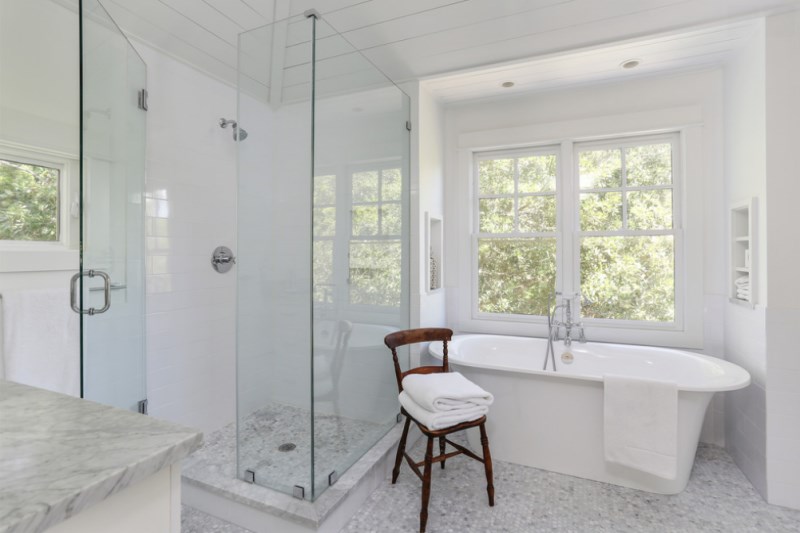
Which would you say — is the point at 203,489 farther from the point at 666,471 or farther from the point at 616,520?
the point at 666,471

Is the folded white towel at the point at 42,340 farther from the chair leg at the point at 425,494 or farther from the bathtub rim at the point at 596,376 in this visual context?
the bathtub rim at the point at 596,376

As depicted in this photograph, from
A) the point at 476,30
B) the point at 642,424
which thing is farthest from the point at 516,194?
the point at 642,424

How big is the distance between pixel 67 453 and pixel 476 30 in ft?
8.35

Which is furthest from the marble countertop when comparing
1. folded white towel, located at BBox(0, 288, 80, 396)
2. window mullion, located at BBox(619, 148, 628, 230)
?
window mullion, located at BBox(619, 148, 628, 230)

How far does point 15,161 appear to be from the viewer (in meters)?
1.69

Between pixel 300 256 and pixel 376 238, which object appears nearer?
pixel 300 256

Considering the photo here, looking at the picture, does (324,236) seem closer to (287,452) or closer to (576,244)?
(287,452)

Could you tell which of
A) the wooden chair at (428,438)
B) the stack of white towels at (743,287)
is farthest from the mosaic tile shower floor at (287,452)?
the stack of white towels at (743,287)

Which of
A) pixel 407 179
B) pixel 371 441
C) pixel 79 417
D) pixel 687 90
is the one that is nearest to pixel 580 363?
pixel 371 441

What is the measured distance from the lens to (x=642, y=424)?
202 centimetres

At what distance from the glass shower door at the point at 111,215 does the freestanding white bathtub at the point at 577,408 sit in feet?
5.50

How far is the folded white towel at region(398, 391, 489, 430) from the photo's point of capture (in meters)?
1.88

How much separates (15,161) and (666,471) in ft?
10.8

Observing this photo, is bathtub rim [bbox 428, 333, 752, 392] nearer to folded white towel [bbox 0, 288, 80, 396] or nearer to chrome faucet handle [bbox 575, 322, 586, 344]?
chrome faucet handle [bbox 575, 322, 586, 344]
